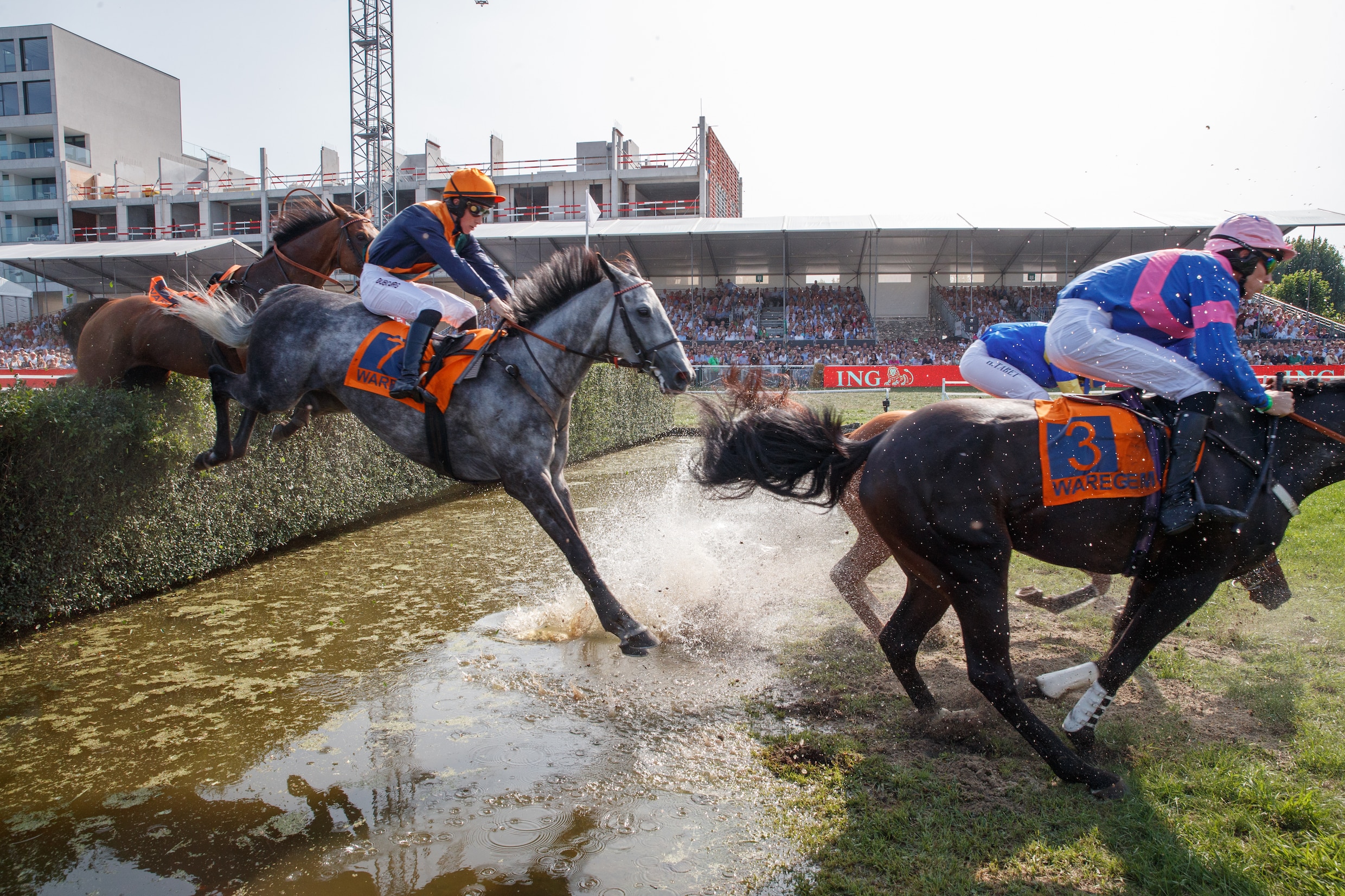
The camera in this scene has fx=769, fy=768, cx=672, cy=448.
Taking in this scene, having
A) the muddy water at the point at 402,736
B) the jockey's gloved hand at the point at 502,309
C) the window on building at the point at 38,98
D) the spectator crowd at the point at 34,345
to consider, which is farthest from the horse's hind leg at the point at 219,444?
the window on building at the point at 38,98

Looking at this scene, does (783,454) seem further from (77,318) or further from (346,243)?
(77,318)

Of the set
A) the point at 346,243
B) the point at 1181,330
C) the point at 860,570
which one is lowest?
the point at 860,570

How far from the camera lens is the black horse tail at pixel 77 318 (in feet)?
21.7

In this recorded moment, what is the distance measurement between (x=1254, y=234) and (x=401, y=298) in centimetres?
447

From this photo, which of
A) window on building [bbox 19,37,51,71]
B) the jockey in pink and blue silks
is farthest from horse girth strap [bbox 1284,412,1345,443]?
window on building [bbox 19,37,51,71]

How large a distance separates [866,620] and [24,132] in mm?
59474

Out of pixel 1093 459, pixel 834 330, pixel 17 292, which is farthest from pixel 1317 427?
pixel 17 292

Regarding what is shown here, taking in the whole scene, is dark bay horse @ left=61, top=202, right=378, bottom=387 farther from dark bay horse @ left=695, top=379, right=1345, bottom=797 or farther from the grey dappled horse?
dark bay horse @ left=695, top=379, right=1345, bottom=797

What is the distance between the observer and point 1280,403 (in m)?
3.22

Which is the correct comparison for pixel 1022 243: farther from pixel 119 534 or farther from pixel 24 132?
pixel 24 132

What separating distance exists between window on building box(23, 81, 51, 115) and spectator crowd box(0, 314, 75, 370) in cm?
1600

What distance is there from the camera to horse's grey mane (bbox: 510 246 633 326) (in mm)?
4824

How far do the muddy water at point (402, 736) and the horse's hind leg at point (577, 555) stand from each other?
29 centimetres

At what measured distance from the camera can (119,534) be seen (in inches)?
212
